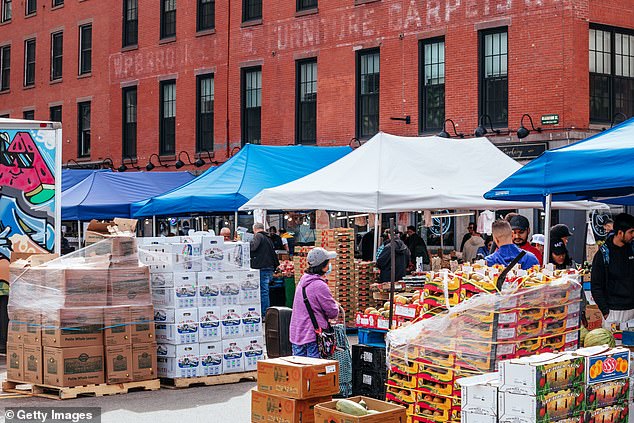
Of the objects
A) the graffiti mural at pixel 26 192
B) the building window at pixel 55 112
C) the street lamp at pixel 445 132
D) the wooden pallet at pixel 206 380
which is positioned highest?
the building window at pixel 55 112

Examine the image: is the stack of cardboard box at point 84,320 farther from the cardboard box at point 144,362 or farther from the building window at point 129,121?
the building window at point 129,121

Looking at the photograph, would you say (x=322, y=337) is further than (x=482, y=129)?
No

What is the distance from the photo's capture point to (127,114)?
115 feet

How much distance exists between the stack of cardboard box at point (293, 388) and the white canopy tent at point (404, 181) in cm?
739

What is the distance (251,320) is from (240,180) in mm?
7885

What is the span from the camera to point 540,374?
23.2 feet

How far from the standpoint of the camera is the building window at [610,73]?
22750mm

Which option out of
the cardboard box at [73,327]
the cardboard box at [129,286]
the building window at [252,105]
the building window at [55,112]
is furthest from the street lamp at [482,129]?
the building window at [55,112]

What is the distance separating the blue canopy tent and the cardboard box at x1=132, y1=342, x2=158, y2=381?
15.8 ft

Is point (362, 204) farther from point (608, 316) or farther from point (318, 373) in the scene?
point (318, 373)

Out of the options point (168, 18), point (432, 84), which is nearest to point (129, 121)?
point (168, 18)

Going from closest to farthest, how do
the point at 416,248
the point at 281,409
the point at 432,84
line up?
the point at 281,409 → the point at 416,248 → the point at 432,84

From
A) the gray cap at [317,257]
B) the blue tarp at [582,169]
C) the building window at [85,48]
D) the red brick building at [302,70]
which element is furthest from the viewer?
the building window at [85,48]

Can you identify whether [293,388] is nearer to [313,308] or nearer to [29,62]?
[313,308]
